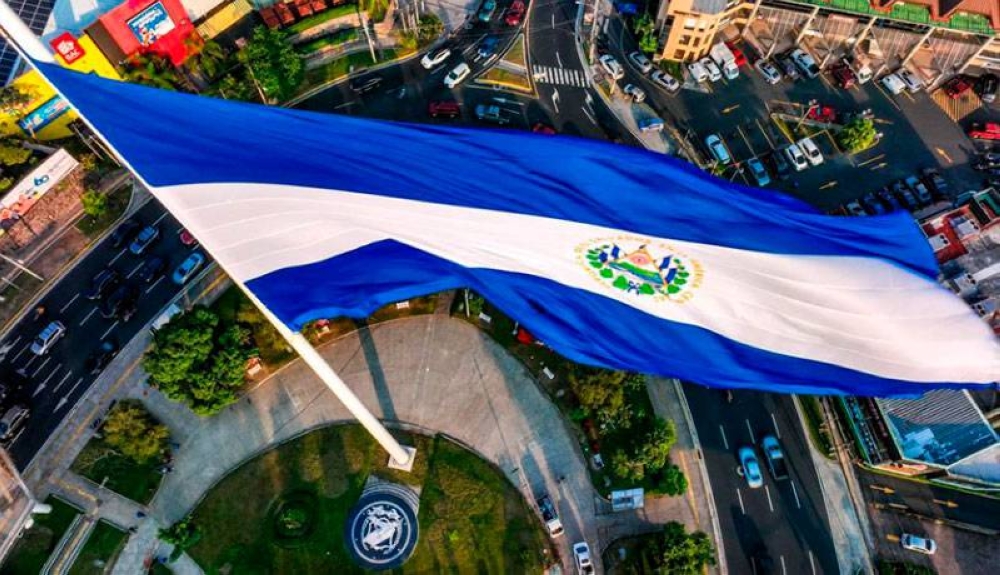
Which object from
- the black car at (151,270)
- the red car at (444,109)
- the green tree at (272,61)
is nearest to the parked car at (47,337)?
the black car at (151,270)

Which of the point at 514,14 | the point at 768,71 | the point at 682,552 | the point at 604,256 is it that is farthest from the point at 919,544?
the point at 514,14

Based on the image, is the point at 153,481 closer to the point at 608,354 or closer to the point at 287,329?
the point at 287,329

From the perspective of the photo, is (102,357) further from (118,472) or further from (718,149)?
(718,149)

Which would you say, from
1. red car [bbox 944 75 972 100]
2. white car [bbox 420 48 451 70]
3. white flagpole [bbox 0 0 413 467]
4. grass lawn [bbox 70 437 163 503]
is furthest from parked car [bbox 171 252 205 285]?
red car [bbox 944 75 972 100]

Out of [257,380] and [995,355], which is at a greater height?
[257,380]

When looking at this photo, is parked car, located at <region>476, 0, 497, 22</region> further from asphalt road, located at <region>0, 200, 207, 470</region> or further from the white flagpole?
the white flagpole

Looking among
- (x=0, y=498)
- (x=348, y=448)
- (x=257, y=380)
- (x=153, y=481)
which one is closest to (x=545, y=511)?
(x=348, y=448)

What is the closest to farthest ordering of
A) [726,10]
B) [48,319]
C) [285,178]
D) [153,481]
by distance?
[285,178], [153,481], [48,319], [726,10]
